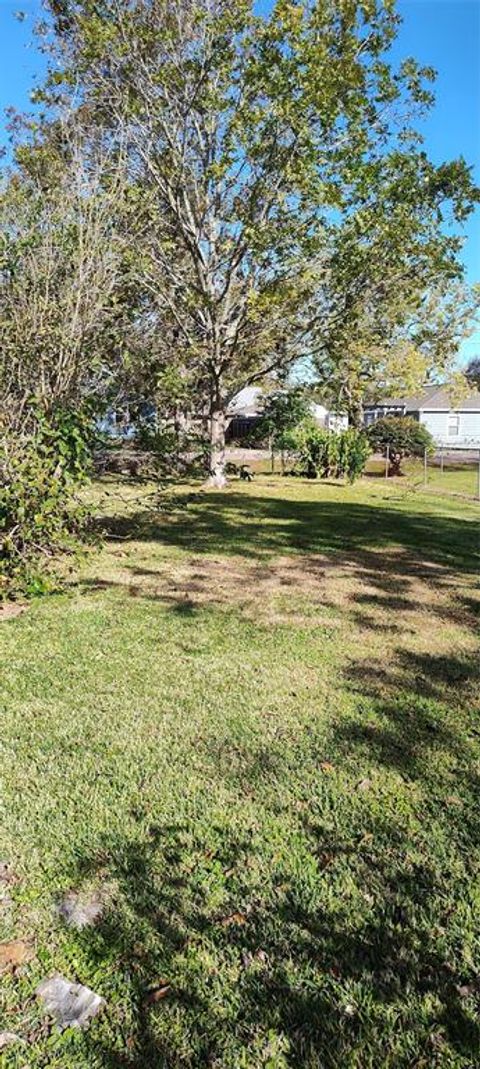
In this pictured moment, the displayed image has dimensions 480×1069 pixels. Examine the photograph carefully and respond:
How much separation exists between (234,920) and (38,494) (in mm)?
4105

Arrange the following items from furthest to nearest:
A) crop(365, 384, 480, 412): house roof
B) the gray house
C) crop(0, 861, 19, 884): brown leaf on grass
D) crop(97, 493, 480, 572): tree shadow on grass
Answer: the gray house → crop(365, 384, 480, 412): house roof → crop(97, 493, 480, 572): tree shadow on grass → crop(0, 861, 19, 884): brown leaf on grass

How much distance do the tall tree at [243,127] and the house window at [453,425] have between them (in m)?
28.9

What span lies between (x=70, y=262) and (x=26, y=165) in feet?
23.4

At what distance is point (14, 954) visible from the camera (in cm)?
201

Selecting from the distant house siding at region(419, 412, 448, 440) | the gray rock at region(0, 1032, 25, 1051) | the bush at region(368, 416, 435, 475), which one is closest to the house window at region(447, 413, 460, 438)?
the distant house siding at region(419, 412, 448, 440)

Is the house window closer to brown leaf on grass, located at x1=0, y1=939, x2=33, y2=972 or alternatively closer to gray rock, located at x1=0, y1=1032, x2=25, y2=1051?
brown leaf on grass, located at x1=0, y1=939, x2=33, y2=972

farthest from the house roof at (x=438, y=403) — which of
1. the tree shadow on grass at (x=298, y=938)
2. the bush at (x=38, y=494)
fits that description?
the tree shadow on grass at (x=298, y=938)

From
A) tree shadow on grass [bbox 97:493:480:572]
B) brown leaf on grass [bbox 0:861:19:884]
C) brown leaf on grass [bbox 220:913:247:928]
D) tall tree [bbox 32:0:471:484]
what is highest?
tall tree [bbox 32:0:471:484]

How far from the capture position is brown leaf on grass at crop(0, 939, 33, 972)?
6.47ft

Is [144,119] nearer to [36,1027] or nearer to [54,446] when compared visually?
[54,446]

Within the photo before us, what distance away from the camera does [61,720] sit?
350cm

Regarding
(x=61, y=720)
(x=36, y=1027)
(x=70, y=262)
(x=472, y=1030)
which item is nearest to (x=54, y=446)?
(x=70, y=262)

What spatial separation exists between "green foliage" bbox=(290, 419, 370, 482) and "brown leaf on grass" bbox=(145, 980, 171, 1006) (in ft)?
54.7

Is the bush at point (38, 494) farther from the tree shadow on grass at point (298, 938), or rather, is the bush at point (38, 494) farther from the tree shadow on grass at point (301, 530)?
the tree shadow on grass at point (298, 938)
